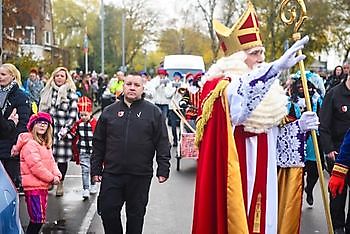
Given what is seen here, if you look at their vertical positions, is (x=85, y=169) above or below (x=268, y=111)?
below

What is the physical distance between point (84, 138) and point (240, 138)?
4.66 meters

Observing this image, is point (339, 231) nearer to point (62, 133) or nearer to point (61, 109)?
point (62, 133)

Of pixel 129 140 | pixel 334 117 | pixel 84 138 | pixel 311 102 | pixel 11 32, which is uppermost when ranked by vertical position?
pixel 11 32

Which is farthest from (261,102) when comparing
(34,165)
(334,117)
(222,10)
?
(222,10)

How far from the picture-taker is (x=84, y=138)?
9836 mm

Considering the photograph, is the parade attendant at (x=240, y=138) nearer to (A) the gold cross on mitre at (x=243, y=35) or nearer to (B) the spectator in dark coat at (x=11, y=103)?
(A) the gold cross on mitre at (x=243, y=35)

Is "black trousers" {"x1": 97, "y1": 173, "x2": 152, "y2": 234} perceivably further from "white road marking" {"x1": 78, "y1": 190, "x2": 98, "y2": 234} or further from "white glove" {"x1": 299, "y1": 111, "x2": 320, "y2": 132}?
"white road marking" {"x1": 78, "y1": 190, "x2": 98, "y2": 234}

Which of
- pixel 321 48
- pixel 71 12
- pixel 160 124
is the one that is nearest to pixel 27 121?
pixel 160 124

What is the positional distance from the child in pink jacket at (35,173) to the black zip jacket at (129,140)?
110 centimetres

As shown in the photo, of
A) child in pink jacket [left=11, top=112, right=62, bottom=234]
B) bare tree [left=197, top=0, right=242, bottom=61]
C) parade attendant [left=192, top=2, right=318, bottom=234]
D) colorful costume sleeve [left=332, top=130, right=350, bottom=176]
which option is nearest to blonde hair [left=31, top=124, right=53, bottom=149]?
child in pink jacket [left=11, top=112, right=62, bottom=234]

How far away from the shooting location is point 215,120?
→ 17.9 ft

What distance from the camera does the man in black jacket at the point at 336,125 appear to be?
7.38 m

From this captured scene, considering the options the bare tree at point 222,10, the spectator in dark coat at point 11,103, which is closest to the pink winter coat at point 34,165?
the spectator in dark coat at point 11,103

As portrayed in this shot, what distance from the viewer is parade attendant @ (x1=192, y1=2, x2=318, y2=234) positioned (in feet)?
17.5
